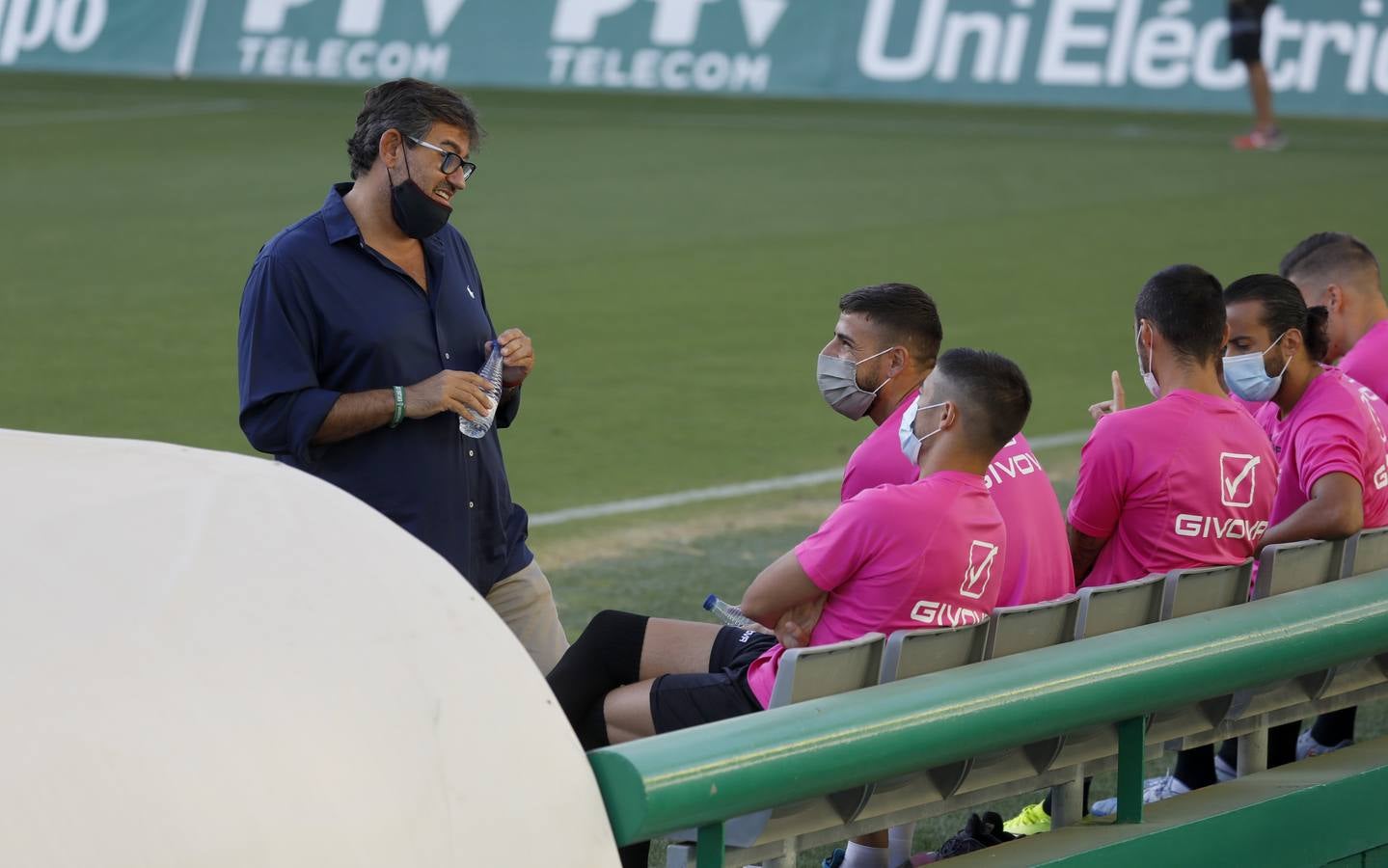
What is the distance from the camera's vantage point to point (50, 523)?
2.66m

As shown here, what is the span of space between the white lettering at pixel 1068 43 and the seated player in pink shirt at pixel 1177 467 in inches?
737

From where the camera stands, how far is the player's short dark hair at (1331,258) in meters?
5.96

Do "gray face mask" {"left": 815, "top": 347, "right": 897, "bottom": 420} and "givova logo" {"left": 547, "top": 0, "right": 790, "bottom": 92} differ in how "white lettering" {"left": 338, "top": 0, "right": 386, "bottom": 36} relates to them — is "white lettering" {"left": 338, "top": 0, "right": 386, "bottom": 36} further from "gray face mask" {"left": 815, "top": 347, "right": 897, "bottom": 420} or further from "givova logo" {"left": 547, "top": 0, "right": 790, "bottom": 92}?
"gray face mask" {"left": 815, "top": 347, "right": 897, "bottom": 420}

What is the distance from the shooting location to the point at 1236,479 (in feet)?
15.5

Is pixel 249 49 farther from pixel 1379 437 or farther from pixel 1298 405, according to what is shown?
pixel 1379 437

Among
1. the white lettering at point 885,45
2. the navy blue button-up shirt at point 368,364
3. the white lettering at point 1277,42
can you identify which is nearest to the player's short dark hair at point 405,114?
the navy blue button-up shirt at point 368,364

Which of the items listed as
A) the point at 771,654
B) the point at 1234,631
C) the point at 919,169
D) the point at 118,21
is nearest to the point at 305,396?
the point at 771,654

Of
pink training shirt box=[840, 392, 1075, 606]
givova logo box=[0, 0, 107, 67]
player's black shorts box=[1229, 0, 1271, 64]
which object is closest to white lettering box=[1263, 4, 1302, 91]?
player's black shorts box=[1229, 0, 1271, 64]

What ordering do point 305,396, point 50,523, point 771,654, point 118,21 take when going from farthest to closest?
point 118,21, point 305,396, point 771,654, point 50,523

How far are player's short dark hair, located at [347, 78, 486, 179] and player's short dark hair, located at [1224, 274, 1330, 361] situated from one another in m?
2.07

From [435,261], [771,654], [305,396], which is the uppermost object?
[435,261]

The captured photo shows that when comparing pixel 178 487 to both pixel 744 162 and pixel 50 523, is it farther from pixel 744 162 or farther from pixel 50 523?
pixel 744 162

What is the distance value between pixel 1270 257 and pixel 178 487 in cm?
1245

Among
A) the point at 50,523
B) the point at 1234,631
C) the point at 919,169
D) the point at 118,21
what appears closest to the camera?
the point at 50,523
